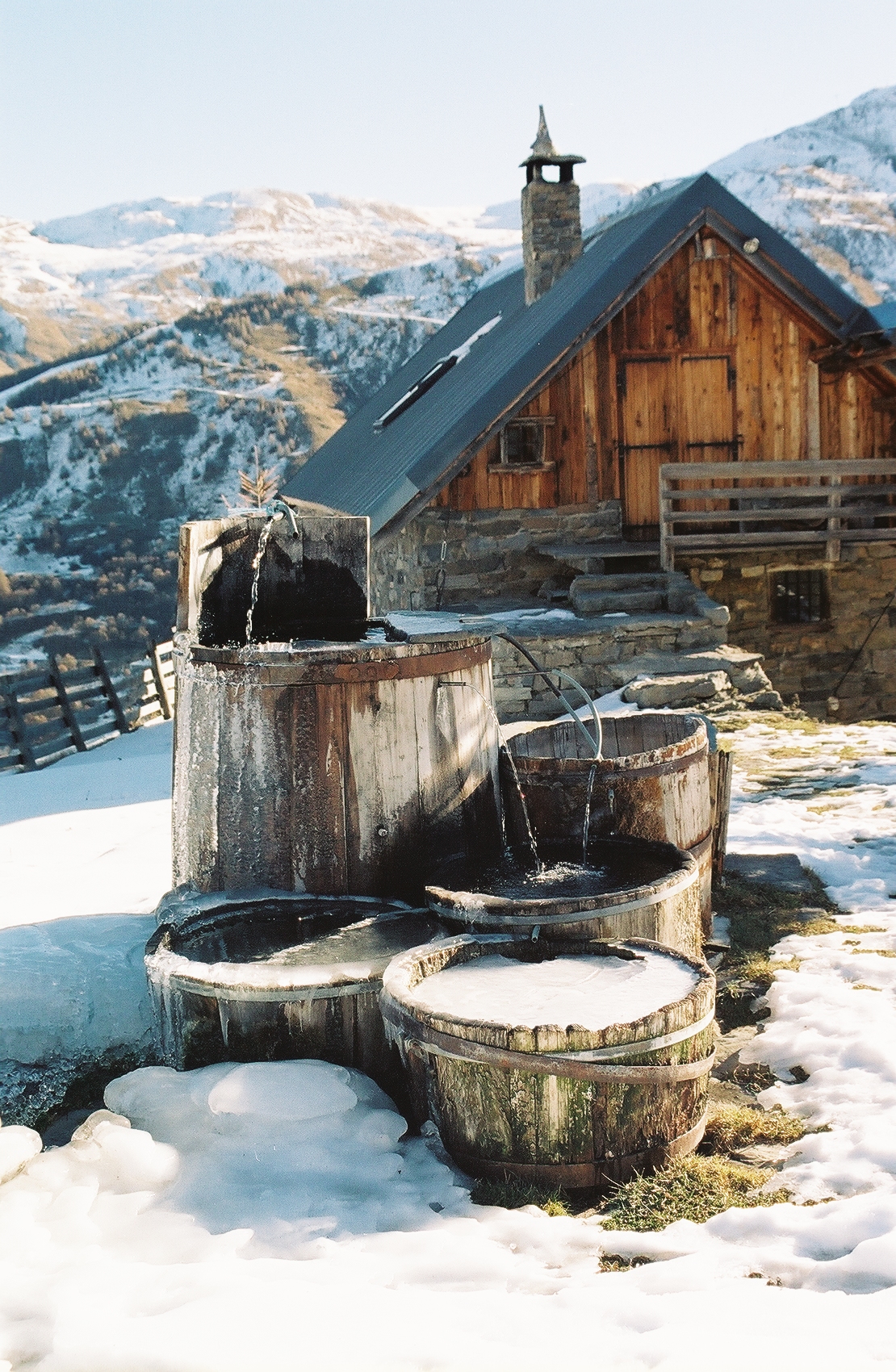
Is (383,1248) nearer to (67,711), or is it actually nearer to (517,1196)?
(517,1196)

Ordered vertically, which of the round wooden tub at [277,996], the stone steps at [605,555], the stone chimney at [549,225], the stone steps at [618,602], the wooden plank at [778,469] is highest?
the stone chimney at [549,225]

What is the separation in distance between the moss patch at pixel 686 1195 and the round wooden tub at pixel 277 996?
2.86ft

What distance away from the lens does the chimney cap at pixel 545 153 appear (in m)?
16.2

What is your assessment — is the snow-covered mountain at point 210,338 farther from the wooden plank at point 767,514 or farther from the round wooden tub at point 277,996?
the round wooden tub at point 277,996

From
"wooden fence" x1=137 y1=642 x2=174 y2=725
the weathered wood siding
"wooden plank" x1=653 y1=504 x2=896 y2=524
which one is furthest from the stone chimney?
"wooden fence" x1=137 y1=642 x2=174 y2=725

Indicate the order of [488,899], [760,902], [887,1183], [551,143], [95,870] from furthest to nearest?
[551,143], [95,870], [760,902], [488,899], [887,1183]

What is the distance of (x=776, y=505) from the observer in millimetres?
14734

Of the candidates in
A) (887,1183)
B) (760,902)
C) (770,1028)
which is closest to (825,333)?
(760,902)

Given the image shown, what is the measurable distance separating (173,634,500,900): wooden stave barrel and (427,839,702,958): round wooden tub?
0.27 m

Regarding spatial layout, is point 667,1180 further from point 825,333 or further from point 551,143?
point 551,143

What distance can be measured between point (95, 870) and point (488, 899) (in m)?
4.05

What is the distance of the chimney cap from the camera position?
16188mm

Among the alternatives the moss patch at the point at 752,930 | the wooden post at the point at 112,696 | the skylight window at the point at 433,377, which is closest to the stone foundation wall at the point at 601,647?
the moss patch at the point at 752,930

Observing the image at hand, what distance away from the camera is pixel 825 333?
47.0 feet
